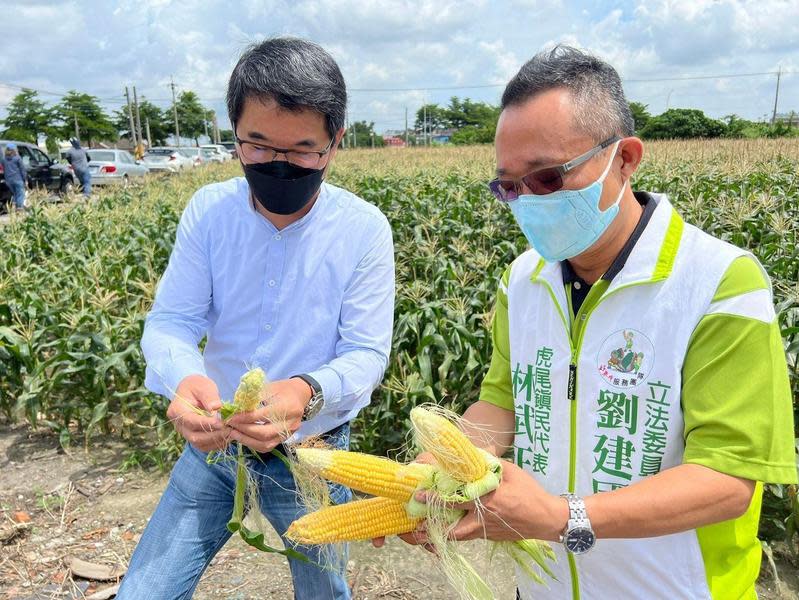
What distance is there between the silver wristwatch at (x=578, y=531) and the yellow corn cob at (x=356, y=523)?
343 mm

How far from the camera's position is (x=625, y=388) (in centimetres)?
143

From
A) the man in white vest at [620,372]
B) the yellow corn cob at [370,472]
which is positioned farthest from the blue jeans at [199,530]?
the man in white vest at [620,372]

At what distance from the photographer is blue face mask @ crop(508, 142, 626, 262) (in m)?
1.54

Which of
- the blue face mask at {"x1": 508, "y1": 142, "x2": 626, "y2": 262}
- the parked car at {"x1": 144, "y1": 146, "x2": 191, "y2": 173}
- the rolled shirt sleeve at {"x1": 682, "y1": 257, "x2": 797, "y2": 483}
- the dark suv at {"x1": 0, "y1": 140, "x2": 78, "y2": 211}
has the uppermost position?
the parked car at {"x1": 144, "y1": 146, "x2": 191, "y2": 173}

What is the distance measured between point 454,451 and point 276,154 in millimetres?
1130

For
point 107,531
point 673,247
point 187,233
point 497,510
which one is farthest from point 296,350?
point 107,531

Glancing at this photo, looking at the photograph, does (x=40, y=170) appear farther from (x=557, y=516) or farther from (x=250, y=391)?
(x=557, y=516)

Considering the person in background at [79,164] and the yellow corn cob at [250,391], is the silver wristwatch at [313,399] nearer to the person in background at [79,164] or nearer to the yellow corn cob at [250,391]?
the yellow corn cob at [250,391]

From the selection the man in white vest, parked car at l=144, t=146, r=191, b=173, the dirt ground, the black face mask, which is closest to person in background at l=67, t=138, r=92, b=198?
parked car at l=144, t=146, r=191, b=173

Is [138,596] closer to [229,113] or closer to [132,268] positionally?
[229,113]

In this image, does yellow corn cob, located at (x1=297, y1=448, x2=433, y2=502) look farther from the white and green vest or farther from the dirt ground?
the dirt ground

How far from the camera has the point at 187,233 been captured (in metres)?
2.07

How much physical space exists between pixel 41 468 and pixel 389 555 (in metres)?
2.65

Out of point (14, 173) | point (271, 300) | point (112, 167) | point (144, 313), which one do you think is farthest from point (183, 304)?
point (112, 167)
